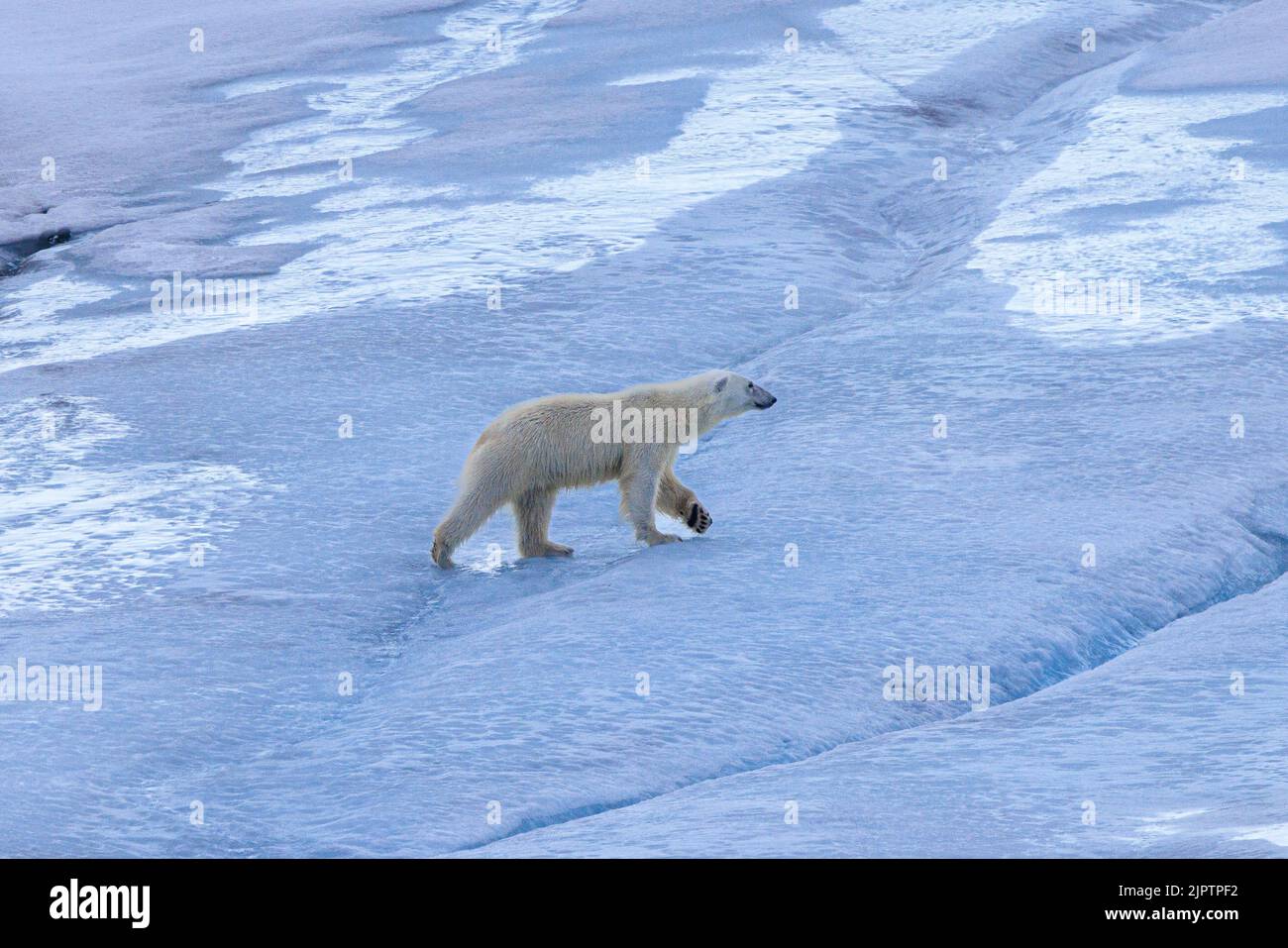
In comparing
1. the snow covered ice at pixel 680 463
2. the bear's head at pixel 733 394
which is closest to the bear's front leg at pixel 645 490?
the snow covered ice at pixel 680 463

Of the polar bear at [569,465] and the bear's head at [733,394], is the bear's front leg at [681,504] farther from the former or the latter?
the bear's head at [733,394]

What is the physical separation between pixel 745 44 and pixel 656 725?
40.8 ft

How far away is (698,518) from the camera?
636 centimetres

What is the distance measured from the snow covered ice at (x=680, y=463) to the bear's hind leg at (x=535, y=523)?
12 centimetres

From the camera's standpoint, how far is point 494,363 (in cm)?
866

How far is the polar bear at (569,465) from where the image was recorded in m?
6.24

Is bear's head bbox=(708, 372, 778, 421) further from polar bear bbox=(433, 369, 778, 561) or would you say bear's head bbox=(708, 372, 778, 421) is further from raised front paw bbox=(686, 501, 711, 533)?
raised front paw bbox=(686, 501, 711, 533)

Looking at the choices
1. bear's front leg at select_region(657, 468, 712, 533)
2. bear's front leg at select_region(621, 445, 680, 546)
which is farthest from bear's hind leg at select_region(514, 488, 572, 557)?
bear's front leg at select_region(657, 468, 712, 533)

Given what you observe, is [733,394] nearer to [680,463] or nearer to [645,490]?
[645,490]

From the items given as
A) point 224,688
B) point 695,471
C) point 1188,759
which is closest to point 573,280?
point 695,471

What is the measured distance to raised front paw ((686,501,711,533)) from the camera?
6.34 meters

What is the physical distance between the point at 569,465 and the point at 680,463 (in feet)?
4.17
